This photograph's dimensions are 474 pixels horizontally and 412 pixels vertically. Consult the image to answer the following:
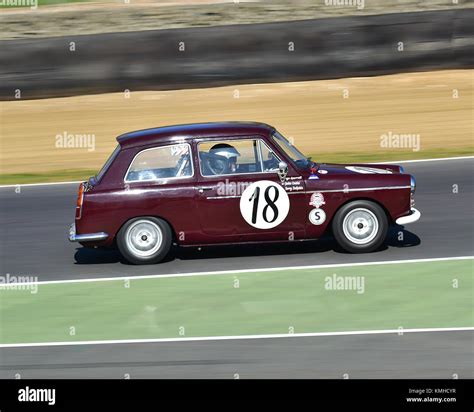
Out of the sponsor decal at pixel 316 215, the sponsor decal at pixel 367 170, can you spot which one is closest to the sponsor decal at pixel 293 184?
the sponsor decal at pixel 316 215

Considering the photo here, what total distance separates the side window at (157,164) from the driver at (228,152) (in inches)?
15.0

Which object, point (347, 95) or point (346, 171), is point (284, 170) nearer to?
point (346, 171)

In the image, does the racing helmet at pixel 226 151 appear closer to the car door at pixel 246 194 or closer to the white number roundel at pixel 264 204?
the car door at pixel 246 194

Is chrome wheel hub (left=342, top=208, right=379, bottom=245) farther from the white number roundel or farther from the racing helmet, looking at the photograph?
the racing helmet

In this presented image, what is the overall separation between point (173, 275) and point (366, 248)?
222cm

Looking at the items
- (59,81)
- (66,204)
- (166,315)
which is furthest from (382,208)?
(59,81)

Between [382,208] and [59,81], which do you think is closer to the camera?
[382,208]

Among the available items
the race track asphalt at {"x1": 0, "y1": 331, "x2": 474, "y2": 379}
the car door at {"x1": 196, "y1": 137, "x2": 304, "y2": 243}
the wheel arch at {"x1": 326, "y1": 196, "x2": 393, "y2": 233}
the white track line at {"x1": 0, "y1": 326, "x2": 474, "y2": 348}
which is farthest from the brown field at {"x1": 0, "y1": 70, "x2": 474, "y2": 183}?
the race track asphalt at {"x1": 0, "y1": 331, "x2": 474, "y2": 379}

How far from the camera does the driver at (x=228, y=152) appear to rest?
10758mm

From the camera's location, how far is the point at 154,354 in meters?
8.12

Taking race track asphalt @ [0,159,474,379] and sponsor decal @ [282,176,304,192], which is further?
Answer: sponsor decal @ [282,176,304,192]

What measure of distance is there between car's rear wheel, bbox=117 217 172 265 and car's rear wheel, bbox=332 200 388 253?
6.41 feet

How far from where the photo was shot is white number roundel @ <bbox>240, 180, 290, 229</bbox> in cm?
1060

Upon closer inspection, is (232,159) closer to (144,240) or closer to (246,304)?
(144,240)
